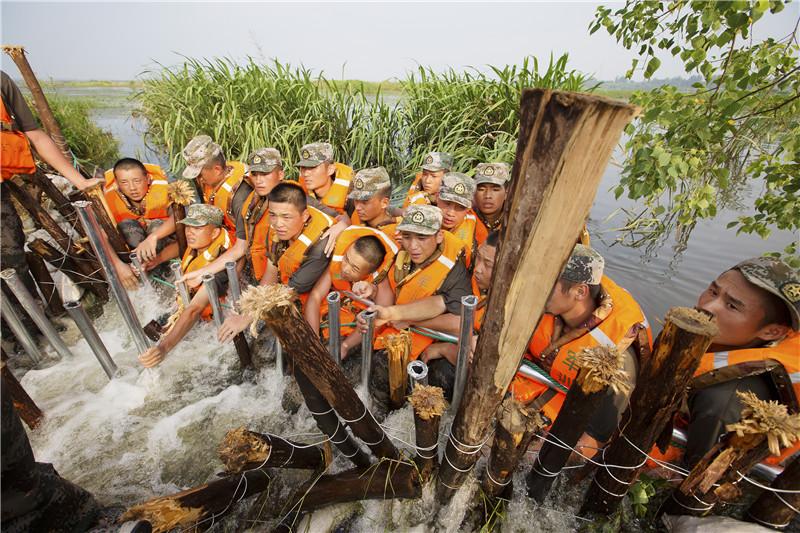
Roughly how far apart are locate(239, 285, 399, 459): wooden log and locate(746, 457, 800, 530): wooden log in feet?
6.50

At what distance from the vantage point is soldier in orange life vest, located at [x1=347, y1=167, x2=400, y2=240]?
3973mm

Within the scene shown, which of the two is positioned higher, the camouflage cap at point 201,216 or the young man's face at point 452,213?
the young man's face at point 452,213

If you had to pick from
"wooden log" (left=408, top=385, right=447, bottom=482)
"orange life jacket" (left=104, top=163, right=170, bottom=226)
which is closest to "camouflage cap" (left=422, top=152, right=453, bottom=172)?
"orange life jacket" (left=104, top=163, right=170, bottom=226)

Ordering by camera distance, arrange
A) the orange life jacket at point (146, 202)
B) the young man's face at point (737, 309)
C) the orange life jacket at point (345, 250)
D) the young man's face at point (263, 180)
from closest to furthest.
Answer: the young man's face at point (737, 309) < the orange life jacket at point (345, 250) < the young man's face at point (263, 180) < the orange life jacket at point (146, 202)

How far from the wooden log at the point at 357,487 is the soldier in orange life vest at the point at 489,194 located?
281cm

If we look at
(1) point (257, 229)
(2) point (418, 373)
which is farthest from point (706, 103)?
(1) point (257, 229)

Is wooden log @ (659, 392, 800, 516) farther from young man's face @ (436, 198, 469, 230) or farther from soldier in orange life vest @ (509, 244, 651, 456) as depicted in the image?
young man's face @ (436, 198, 469, 230)

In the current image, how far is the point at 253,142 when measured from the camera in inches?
260

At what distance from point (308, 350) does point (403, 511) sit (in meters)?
1.49

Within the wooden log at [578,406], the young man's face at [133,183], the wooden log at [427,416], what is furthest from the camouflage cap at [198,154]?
the wooden log at [578,406]

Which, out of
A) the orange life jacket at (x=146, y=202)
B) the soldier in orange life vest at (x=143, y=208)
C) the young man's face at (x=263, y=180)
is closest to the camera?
the young man's face at (x=263, y=180)

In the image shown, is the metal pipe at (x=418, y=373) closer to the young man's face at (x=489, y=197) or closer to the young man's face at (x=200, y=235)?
the young man's face at (x=489, y=197)

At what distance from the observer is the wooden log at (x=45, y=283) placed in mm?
3848

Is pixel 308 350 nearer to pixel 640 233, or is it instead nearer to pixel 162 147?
pixel 640 233
